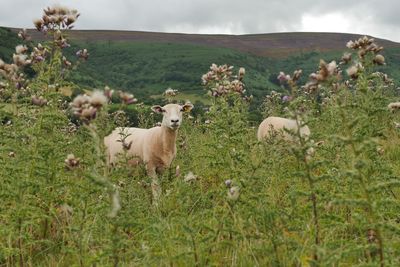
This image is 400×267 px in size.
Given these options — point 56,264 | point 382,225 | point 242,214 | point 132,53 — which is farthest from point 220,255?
Result: point 132,53

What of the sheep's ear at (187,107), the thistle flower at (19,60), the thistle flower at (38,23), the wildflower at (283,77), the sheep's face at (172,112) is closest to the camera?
the wildflower at (283,77)

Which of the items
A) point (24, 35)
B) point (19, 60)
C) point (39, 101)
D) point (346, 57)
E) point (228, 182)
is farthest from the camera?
point (24, 35)

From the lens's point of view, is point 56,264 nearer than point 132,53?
Yes

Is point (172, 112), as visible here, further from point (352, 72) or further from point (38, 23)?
point (352, 72)

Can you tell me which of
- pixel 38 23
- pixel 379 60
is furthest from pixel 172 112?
pixel 379 60

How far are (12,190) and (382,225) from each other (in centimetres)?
331

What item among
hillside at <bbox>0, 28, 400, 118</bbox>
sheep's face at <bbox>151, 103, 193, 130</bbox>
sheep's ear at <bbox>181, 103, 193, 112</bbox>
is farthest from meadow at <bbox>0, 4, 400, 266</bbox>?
hillside at <bbox>0, 28, 400, 118</bbox>

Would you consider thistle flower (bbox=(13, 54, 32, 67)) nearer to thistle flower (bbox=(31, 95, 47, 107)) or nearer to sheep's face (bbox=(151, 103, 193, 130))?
thistle flower (bbox=(31, 95, 47, 107))

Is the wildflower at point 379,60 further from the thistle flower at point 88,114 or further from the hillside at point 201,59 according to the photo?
the hillside at point 201,59

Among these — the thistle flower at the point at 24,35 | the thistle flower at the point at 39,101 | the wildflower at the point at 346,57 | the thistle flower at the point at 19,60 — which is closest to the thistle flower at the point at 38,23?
the thistle flower at the point at 24,35

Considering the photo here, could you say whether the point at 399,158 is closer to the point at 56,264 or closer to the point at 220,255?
the point at 220,255

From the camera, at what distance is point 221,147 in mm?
6023

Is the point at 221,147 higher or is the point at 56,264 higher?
the point at 221,147

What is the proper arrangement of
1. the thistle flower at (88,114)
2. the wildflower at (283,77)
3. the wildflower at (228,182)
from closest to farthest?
1. the thistle flower at (88,114)
2. the wildflower at (283,77)
3. the wildflower at (228,182)
